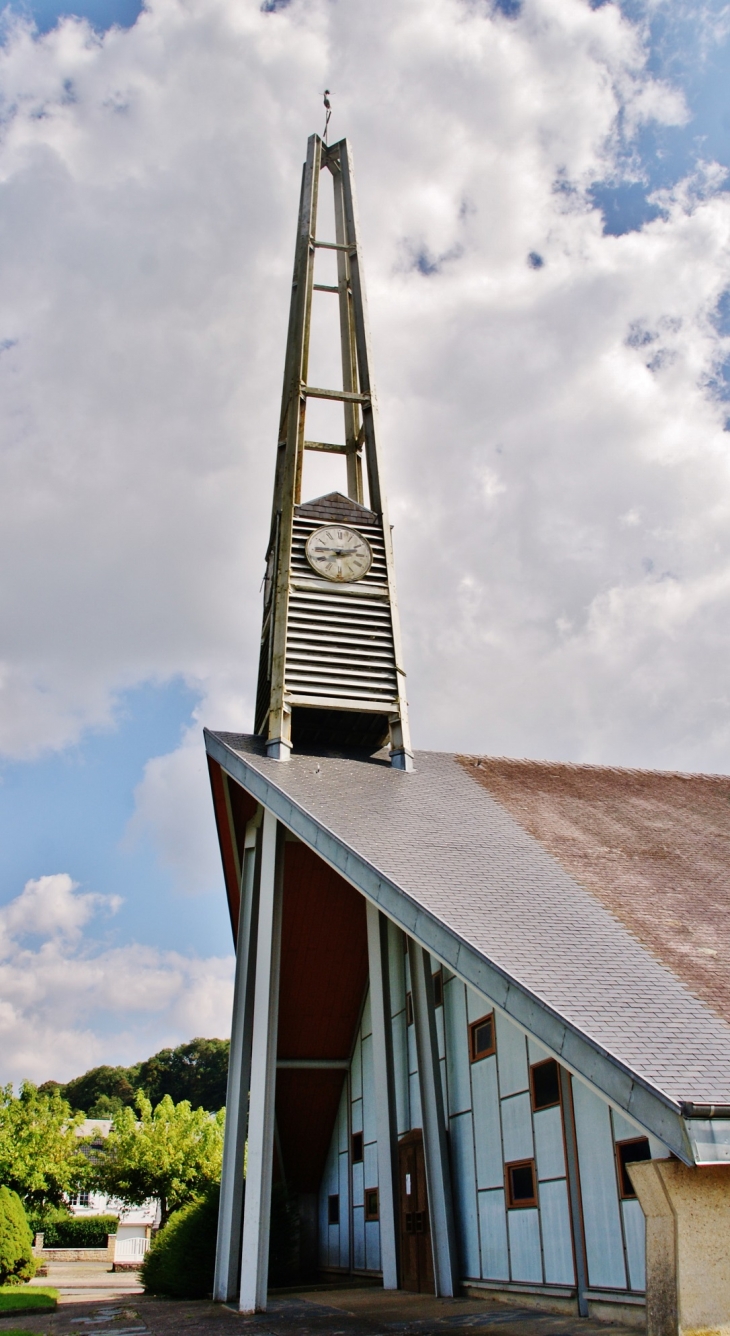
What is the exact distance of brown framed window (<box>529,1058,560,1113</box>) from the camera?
9398 millimetres

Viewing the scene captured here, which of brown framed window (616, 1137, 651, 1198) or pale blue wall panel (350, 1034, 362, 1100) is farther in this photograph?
pale blue wall panel (350, 1034, 362, 1100)

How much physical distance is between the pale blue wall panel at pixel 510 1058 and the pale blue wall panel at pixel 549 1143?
463 mm

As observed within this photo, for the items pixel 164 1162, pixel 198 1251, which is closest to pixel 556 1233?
pixel 198 1251

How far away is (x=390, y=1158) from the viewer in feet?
38.0

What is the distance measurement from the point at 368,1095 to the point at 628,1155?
757 cm

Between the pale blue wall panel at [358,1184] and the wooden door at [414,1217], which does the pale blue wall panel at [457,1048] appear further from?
the pale blue wall panel at [358,1184]

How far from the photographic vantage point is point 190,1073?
66.0 metres

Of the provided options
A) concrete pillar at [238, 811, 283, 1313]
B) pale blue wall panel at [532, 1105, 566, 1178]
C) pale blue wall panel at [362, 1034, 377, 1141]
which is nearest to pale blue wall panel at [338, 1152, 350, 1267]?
pale blue wall panel at [362, 1034, 377, 1141]

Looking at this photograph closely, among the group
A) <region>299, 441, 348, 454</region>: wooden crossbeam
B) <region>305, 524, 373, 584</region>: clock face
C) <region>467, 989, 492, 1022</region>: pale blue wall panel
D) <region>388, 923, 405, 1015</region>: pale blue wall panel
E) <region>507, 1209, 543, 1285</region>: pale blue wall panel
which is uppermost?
<region>299, 441, 348, 454</region>: wooden crossbeam

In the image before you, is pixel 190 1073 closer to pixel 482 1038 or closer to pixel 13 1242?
pixel 13 1242

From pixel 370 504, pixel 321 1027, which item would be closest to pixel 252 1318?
pixel 321 1027

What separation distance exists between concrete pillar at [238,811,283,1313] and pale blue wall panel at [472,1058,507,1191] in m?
2.42

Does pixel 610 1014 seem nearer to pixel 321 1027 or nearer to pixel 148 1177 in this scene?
pixel 321 1027

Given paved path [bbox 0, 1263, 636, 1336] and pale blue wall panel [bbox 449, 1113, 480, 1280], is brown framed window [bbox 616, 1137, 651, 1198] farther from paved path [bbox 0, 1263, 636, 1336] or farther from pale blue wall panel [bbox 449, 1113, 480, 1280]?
pale blue wall panel [bbox 449, 1113, 480, 1280]
